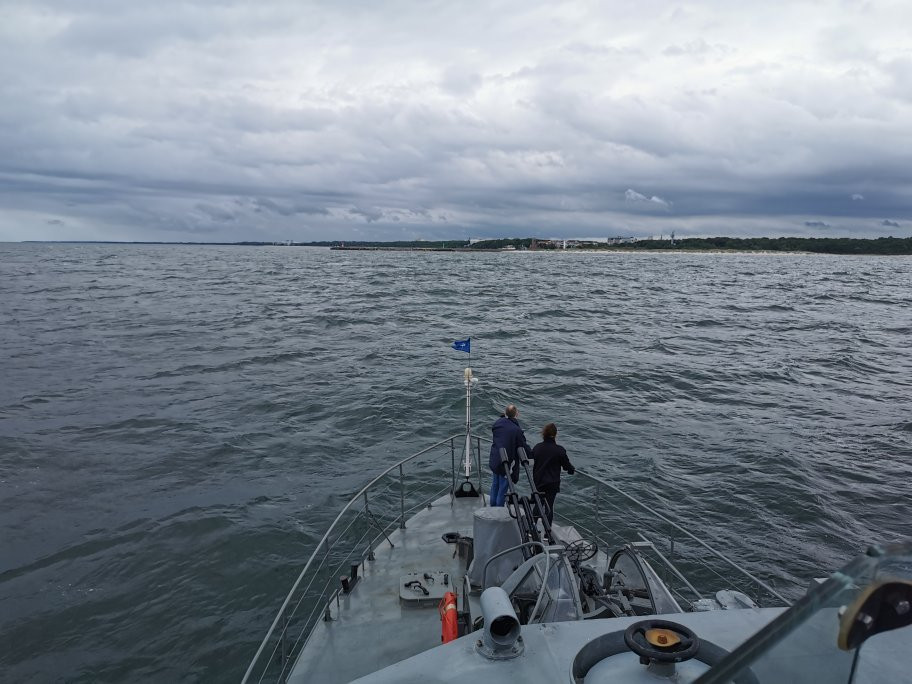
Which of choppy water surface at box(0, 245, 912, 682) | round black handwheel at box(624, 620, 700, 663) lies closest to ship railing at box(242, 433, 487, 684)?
choppy water surface at box(0, 245, 912, 682)

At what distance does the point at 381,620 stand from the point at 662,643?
5567mm

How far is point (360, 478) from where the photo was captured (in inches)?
650

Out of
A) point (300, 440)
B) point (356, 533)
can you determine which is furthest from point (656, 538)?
point (300, 440)

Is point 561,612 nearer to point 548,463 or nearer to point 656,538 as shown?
point 548,463

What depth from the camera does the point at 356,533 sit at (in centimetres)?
1359

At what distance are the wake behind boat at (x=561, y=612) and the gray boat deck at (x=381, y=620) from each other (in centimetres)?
2

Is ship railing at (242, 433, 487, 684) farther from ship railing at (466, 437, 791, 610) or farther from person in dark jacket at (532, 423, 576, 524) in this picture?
person in dark jacket at (532, 423, 576, 524)

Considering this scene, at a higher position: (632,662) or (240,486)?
(632,662)

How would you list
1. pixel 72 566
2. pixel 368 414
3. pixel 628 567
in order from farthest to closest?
pixel 368 414 < pixel 72 566 < pixel 628 567

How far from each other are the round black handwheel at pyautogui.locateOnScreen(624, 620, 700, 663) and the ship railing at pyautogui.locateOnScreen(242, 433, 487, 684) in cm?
549

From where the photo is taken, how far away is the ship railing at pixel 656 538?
11617 mm

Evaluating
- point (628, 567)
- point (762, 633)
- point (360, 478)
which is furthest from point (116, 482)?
point (762, 633)

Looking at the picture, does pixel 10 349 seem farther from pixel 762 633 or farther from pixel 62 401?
pixel 762 633

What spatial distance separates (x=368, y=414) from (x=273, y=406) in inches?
150
